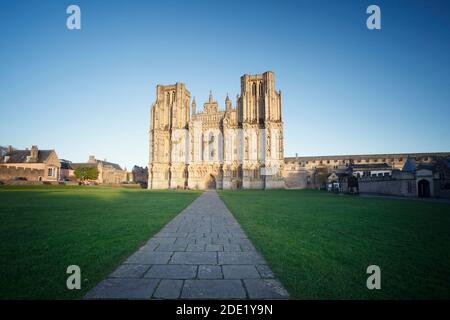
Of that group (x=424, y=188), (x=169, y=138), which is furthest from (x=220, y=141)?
(x=424, y=188)

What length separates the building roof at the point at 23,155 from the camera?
62469 millimetres

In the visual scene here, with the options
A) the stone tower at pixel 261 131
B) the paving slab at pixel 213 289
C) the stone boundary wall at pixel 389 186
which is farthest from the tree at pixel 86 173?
the paving slab at pixel 213 289

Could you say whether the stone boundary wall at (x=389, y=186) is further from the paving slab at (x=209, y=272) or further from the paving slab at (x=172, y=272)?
the paving slab at (x=172, y=272)

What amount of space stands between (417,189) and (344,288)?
32.2 m

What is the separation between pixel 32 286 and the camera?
10.9 ft

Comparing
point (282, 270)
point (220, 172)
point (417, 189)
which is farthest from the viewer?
point (220, 172)

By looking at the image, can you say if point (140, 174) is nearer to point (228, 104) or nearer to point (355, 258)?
point (228, 104)

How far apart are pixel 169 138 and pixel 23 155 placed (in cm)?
4016

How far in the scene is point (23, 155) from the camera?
6347cm

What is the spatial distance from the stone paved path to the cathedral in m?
47.9

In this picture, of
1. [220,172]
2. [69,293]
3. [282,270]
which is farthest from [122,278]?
[220,172]

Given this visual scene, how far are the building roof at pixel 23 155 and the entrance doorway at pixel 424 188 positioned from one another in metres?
78.2

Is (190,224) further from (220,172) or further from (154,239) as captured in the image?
(220,172)

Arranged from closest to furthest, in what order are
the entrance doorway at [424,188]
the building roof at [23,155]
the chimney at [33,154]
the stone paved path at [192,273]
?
the stone paved path at [192,273] → the entrance doorway at [424,188] → the chimney at [33,154] → the building roof at [23,155]
